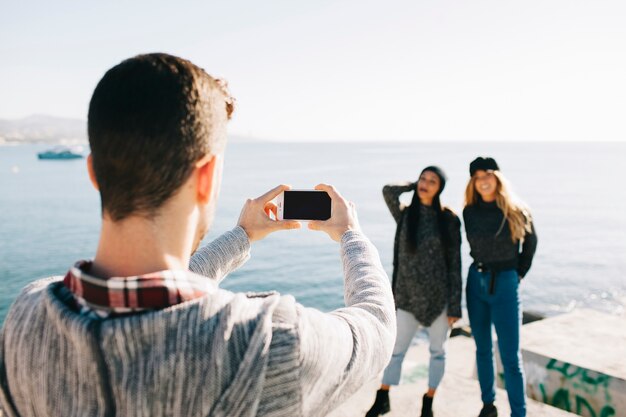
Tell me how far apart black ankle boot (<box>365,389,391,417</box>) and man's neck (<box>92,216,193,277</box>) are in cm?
438

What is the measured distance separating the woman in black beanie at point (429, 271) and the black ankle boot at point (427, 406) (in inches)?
11.9

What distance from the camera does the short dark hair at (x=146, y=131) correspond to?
0.97 metres

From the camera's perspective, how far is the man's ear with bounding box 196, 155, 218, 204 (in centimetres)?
104

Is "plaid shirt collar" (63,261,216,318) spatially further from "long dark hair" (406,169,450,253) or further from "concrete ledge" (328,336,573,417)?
"long dark hair" (406,169,450,253)

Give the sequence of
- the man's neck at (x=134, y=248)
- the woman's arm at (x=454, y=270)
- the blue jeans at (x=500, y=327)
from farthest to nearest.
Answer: the woman's arm at (x=454, y=270), the blue jeans at (x=500, y=327), the man's neck at (x=134, y=248)

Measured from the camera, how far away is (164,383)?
0.90 metres

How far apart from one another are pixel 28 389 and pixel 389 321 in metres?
0.80

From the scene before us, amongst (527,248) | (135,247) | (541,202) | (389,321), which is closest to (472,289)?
(527,248)

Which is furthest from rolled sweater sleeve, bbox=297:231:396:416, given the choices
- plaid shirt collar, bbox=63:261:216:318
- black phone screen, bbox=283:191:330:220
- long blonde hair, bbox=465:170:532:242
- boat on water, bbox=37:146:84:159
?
boat on water, bbox=37:146:84:159

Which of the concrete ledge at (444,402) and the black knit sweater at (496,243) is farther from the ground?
the black knit sweater at (496,243)

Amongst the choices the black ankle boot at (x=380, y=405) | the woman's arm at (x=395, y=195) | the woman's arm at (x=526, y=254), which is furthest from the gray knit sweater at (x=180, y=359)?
the woman's arm at (x=395, y=195)

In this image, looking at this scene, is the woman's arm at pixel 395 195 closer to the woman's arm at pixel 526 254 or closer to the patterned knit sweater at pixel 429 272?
the patterned knit sweater at pixel 429 272

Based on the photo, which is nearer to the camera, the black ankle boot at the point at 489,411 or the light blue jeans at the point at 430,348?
the black ankle boot at the point at 489,411

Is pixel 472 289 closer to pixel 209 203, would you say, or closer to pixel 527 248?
pixel 527 248
